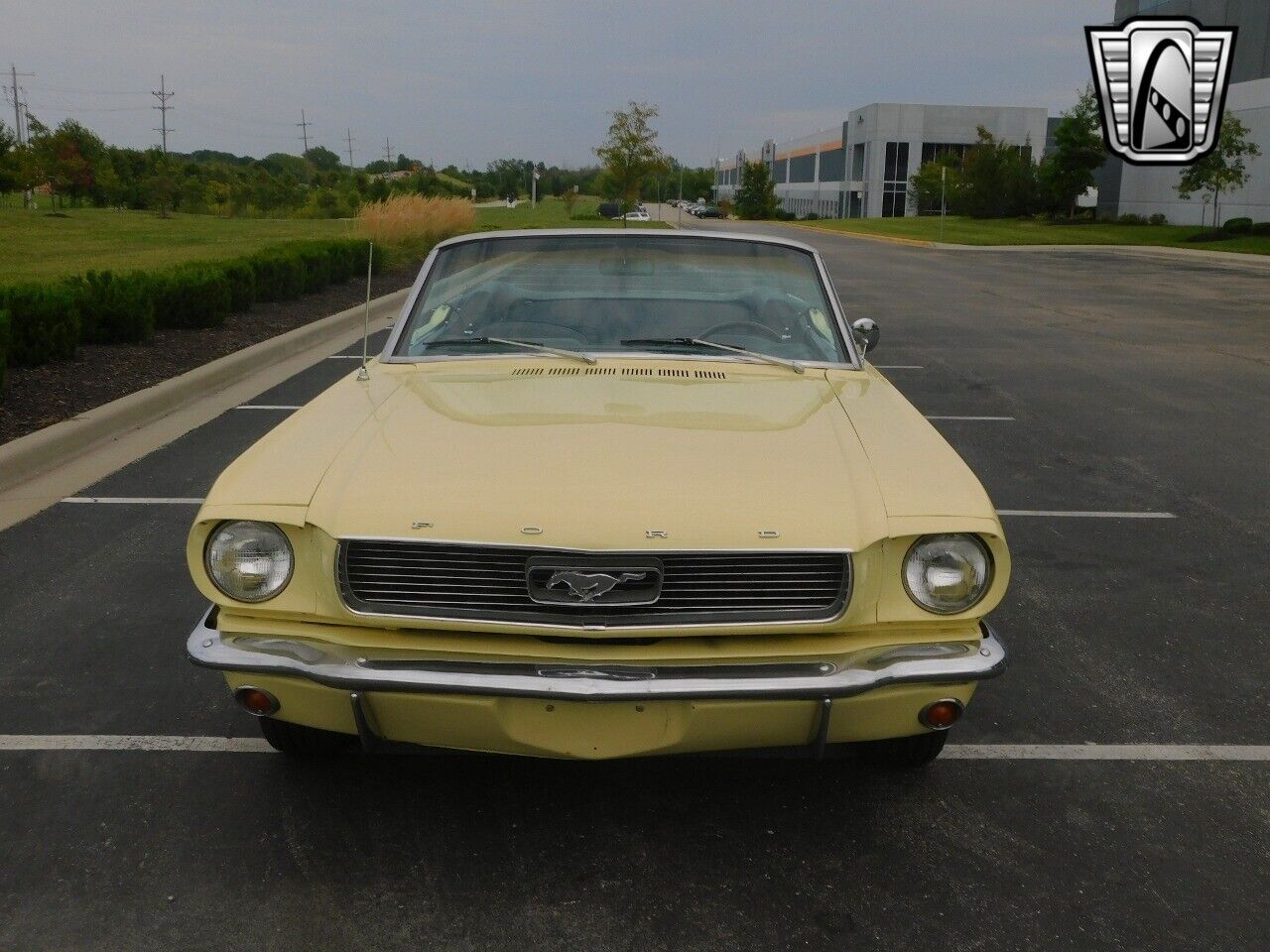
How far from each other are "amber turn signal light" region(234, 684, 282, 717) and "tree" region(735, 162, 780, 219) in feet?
325

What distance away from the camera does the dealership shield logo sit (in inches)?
1635

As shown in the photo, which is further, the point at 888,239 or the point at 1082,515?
the point at 888,239

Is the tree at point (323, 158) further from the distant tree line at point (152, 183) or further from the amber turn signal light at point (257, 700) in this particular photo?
the amber turn signal light at point (257, 700)

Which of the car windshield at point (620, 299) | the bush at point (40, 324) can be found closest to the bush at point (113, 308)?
the bush at point (40, 324)

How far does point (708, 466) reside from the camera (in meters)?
3.14

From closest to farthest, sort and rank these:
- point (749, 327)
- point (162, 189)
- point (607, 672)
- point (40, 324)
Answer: point (607, 672)
point (749, 327)
point (40, 324)
point (162, 189)

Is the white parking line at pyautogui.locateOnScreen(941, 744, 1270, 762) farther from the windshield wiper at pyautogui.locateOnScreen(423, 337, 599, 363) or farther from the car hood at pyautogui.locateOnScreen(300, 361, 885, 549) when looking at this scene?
the windshield wiper at pyautogui.locateOnScreen(423, 337, 599, 363)

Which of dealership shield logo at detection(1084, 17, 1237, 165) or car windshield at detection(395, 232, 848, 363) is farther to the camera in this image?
dealership shield logo at detection(1084, 17, 1237, 165)

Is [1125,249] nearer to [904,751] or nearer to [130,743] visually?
[904,751]

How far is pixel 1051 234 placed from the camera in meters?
49.8

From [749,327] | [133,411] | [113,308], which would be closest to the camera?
[749,327]

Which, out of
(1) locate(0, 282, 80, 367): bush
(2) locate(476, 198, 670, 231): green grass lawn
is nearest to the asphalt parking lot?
(1) locate(0, 282, 80, 367): bush

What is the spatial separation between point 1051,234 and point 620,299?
49.3 metres

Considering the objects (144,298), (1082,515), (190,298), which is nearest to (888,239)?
(190,298)
